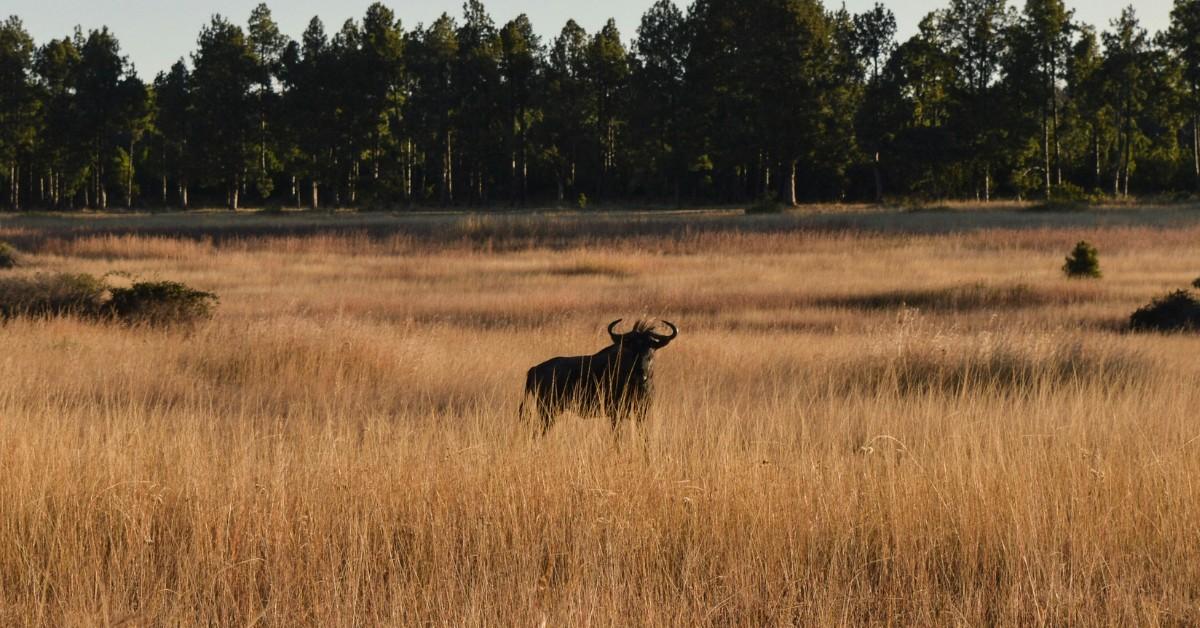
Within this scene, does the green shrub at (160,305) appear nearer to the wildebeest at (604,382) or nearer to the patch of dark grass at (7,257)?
the wildebeest at (604,382)

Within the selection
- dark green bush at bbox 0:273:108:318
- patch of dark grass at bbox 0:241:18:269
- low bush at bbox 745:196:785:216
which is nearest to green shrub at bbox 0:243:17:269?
patch of dark grass at bbox 0:241:18:269

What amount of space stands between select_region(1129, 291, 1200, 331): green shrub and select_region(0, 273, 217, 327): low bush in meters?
13.7

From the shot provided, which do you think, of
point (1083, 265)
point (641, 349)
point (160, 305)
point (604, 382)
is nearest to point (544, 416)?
point (604, 382)

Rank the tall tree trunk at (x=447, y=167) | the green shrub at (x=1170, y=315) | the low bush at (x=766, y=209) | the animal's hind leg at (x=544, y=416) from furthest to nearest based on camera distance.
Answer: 1. the tall tree trunk at (x=447, y=167)
2. the low bush at (x=766, y=209)
3. the green shrub at (x=1170, y=315)
4. the animal's hind leg at (x=544, y=416)

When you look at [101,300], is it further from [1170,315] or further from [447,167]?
[447,167]

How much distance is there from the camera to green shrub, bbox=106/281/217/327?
615 inches

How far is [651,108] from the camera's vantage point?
67688 millimetres

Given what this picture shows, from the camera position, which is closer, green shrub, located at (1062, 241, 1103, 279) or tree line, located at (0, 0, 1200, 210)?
green shrub, located at (1062, 241, 1103, 279)

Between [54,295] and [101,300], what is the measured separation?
67 cm

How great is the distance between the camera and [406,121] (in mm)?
71000

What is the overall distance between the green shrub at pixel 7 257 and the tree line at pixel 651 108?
38288mm

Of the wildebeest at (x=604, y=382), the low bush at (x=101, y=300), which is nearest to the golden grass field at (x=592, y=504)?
the wildebeest at (x=604, y=382)

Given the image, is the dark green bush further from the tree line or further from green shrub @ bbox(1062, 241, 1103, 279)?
the tree line

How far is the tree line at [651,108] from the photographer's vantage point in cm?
6166
